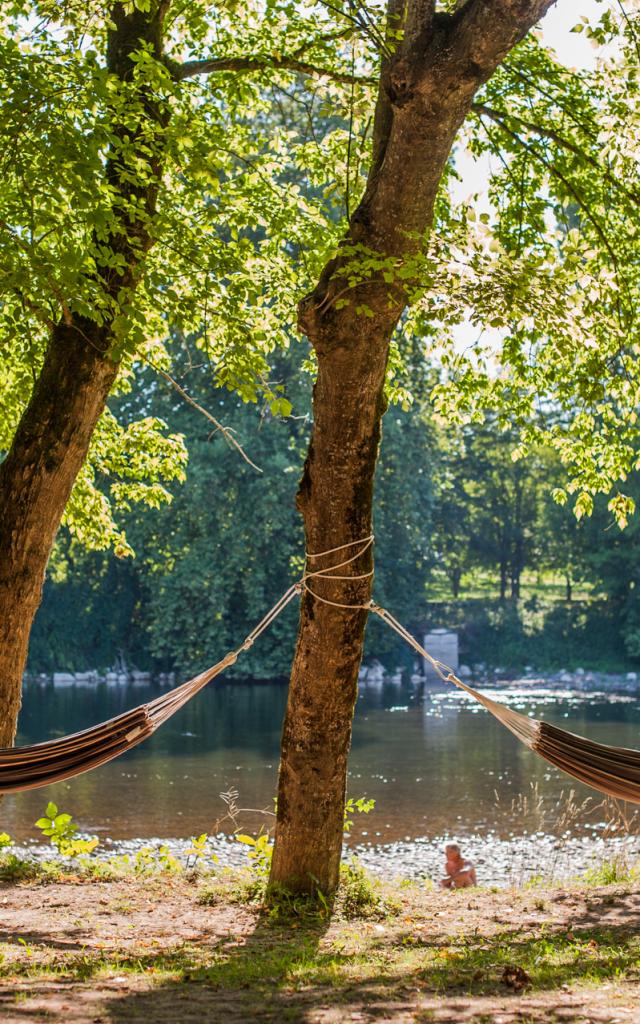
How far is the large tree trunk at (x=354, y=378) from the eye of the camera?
4461 mm

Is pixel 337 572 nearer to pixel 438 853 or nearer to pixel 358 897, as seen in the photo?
pixel 358 897

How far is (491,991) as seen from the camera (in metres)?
3.38

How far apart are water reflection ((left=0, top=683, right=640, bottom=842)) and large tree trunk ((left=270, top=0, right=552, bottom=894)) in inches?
218

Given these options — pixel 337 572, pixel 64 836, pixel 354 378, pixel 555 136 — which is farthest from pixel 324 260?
pixel 64 836

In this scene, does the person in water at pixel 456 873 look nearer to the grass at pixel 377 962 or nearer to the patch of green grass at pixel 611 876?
the patch of green grass at pixel 611 876

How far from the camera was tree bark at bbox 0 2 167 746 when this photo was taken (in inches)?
198

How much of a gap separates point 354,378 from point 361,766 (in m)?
9.81

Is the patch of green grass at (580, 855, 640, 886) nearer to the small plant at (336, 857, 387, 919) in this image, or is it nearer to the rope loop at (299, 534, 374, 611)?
the small plant at (336, 857, 387, 919)

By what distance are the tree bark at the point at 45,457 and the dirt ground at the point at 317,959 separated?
1113 mm

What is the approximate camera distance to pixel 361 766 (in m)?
13.7

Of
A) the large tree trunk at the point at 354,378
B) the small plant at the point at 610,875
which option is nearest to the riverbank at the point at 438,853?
the small plant at the point at 610,875

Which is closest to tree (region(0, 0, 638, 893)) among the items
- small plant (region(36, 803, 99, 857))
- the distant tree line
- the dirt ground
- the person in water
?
the dirt ground

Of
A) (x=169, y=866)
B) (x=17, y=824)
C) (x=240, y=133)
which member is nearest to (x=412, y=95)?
(x=240, y=133)

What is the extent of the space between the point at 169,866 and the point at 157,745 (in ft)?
32.4
